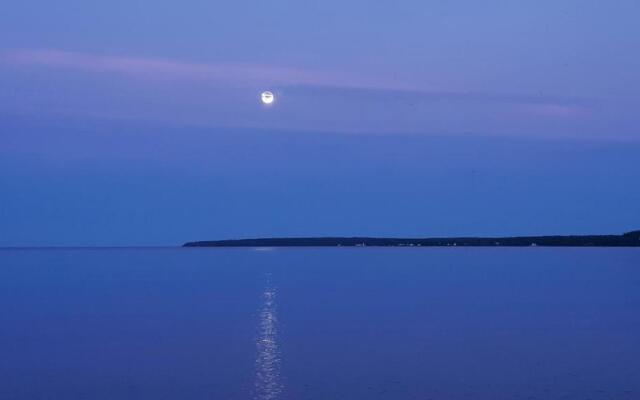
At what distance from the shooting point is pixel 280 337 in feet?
115

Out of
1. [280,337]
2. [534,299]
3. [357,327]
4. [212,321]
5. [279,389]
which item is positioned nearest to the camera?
[279,389]

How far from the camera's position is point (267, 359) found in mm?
29047

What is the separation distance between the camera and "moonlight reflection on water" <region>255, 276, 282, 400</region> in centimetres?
2375

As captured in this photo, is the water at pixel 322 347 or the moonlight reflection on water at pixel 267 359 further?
the water at pixel 322 347

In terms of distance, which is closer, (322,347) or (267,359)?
(267,359)

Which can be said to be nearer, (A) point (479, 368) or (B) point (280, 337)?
(A) point (479, 368)

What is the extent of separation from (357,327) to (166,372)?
44.3ft

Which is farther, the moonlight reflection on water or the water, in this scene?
the water

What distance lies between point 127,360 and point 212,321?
42.1 ft

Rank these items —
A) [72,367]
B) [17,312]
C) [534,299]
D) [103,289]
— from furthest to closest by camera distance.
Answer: [103,289], [534,299], [17,312], [72,367]

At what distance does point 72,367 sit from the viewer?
27969 millimetres

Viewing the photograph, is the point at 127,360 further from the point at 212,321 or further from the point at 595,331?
the point at 595,331

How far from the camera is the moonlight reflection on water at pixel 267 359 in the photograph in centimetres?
2375

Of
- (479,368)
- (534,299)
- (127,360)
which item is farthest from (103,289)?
(479,368)
